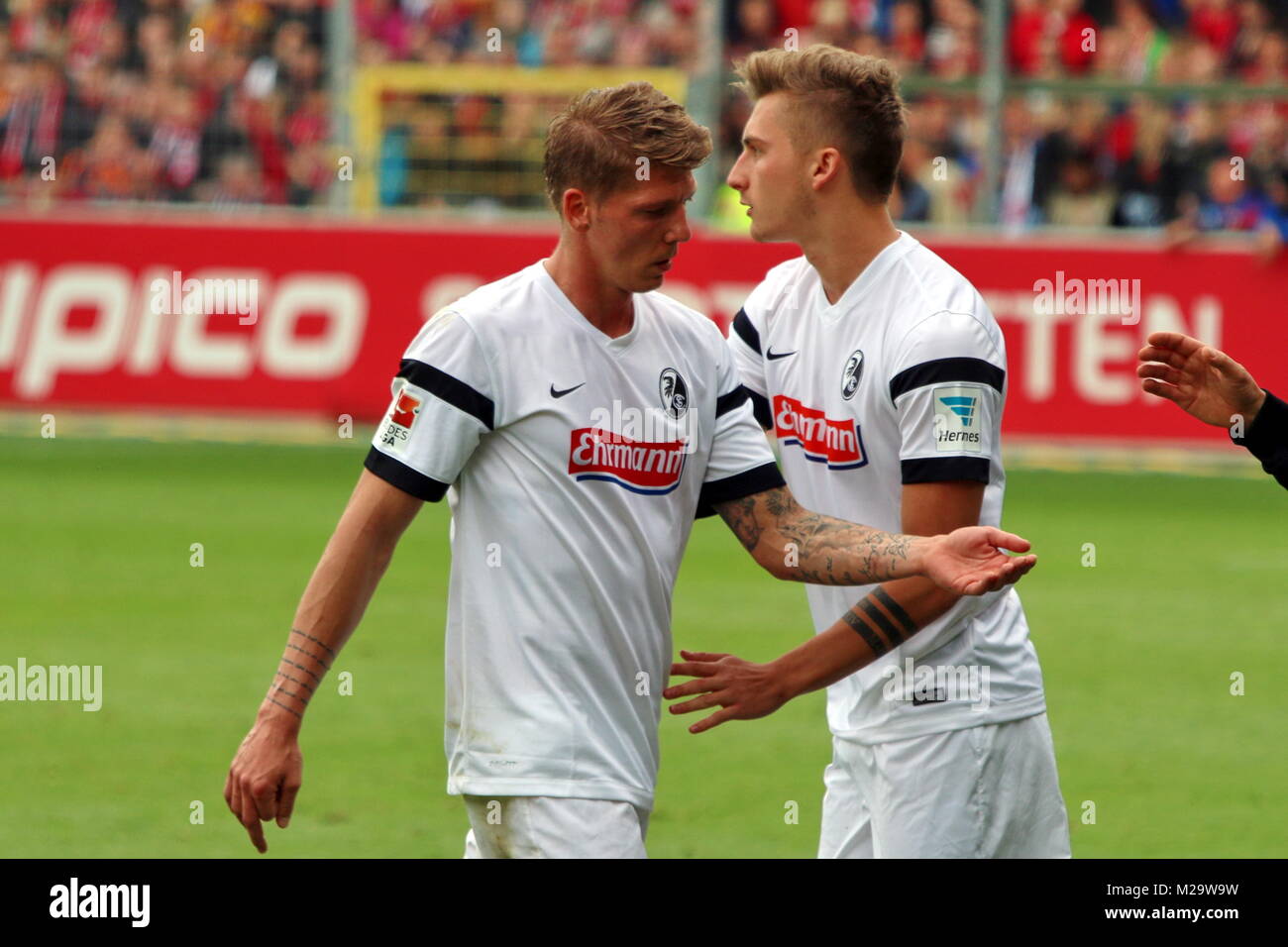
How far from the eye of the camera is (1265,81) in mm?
16938

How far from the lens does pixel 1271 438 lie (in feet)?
15.6

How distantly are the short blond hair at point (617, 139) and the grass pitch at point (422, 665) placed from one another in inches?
129

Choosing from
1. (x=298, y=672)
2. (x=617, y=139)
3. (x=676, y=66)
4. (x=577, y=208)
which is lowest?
(x=298, y=672)

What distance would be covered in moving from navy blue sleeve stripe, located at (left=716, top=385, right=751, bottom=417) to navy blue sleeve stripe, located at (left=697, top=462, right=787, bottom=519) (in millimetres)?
149

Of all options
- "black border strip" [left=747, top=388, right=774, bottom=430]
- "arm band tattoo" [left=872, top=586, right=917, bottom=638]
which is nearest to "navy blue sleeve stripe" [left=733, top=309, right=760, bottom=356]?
"black border strip" [left=747, top=388, right=774, bottom=430]

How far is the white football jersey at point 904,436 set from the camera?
4453 millimetres

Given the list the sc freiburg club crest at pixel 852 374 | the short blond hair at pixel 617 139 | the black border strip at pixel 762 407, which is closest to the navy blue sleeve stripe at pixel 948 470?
the sc freiburg club crest at pixel 852 374

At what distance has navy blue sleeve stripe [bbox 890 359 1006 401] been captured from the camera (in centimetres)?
443

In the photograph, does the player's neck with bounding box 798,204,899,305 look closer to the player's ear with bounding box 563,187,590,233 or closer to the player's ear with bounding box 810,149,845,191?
the player's ear with bounding box 810,149,845,191

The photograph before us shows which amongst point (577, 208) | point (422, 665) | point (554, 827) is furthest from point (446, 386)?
point (422, 665)

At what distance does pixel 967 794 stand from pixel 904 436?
0.85m

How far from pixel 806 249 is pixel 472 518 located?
114cm

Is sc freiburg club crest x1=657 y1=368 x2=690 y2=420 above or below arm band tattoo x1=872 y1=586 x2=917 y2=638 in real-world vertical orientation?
above

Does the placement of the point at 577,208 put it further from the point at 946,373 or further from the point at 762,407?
the point at 762,407
